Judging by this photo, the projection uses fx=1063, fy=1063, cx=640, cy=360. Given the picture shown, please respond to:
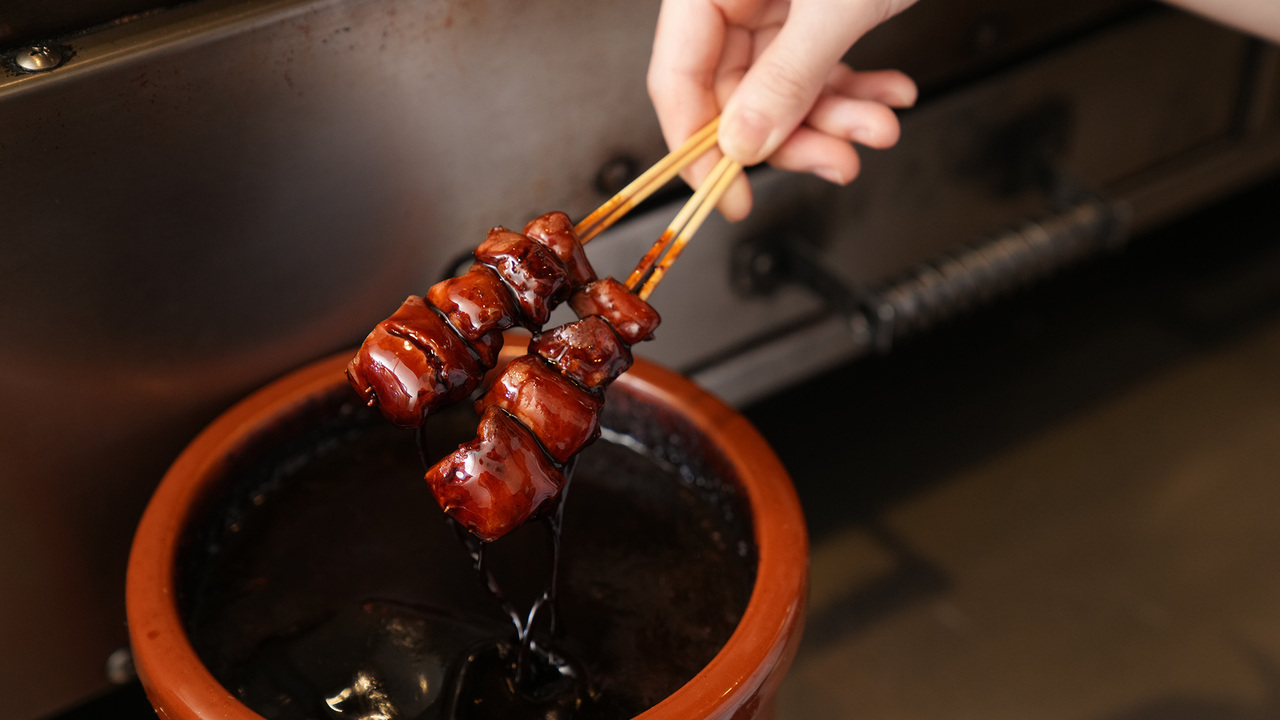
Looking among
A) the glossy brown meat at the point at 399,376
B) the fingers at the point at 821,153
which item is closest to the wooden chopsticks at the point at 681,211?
the fingers at the point at 821,153

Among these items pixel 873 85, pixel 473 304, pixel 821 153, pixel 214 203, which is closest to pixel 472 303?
pixel 473 304

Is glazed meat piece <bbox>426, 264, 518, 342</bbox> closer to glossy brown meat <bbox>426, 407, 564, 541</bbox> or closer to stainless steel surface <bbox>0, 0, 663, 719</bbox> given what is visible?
glossy brown meat <bbox>426, 407, 564, 541</bbox>

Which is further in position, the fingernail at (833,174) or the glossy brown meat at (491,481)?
the fingernail at (833,174)

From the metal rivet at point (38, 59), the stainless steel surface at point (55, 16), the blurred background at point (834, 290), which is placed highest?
the stainless steel surface at point (55, 16)

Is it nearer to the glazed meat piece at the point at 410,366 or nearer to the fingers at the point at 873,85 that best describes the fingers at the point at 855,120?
the fingers at the point at 873,85

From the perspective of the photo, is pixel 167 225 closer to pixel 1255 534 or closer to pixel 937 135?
pixel 937 135

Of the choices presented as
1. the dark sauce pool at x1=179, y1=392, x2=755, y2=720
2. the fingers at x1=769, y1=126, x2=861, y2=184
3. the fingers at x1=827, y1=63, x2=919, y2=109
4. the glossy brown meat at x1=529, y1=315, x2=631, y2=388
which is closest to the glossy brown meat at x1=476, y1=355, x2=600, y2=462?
the glossy brown meat at x1=529, y1=315, x2=631, y2=388

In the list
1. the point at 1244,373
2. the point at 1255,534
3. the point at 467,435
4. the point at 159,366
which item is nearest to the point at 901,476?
the point at 1255,534

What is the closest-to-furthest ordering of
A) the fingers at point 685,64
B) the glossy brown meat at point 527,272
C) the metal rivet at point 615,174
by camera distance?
the glossy brown meat at point 527,272
the fingers at point 685,64
the metal rivet at point 615,174
